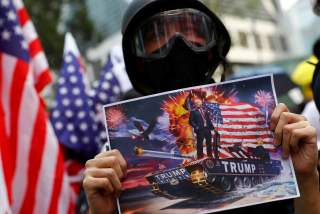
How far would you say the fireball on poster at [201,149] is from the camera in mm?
1742

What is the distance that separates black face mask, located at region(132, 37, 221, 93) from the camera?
2.06 metres

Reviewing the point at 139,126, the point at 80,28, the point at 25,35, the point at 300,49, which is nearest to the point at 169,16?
the point at 139,126

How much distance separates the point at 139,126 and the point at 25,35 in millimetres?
2231

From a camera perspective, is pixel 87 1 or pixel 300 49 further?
pixel 300 49

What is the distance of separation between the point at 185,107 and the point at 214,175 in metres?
0.27

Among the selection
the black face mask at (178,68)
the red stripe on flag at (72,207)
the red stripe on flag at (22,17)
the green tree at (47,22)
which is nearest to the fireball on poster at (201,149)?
the black face mask at (178,68)

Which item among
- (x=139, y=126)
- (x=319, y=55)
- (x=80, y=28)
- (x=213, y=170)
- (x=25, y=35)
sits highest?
(x=80, y=28)

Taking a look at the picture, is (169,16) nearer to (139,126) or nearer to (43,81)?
(139,126)

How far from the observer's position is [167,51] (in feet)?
6.80

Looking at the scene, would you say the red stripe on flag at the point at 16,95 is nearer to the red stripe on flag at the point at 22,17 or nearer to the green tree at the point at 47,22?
the red stripe on flag at the point at 22,17

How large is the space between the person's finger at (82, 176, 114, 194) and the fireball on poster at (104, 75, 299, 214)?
6 cm

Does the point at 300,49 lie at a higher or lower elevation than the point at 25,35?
higher

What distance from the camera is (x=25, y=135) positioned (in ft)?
11.0

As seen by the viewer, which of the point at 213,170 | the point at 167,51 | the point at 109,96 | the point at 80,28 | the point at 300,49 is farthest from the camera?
the point at 300,49
